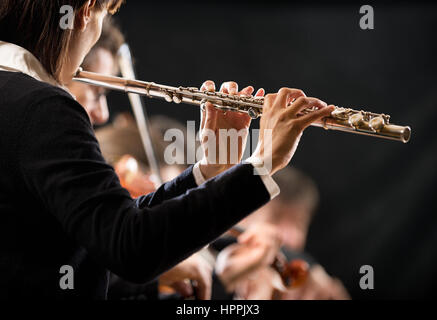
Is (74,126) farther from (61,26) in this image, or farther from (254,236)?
(254,236)

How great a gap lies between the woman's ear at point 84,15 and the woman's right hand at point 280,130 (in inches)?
14.5

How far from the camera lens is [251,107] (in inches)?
38.1

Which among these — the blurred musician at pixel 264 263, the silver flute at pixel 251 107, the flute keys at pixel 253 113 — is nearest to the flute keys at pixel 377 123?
the silver flute at pixel 251 107

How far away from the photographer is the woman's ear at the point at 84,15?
783 millimetres

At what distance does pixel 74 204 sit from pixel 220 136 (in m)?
0.46

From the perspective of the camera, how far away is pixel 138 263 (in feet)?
1.98

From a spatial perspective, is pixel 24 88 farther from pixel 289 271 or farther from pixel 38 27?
pixel 289 271

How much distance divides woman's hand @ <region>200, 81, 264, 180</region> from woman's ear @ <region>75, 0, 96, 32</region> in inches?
13.3

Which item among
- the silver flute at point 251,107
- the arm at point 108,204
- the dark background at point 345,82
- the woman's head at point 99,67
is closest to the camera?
the arm at point 108,204

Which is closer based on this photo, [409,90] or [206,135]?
[206,135]

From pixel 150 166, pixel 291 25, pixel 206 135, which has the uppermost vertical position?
pixel 291 25

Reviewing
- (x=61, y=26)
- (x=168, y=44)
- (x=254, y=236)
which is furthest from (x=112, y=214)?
(x=168, y=44)

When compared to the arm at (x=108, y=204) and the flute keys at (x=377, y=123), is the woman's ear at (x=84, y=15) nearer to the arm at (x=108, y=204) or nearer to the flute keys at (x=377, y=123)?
the arm at (x=108, y=204)

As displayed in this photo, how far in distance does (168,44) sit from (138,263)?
240 cm
